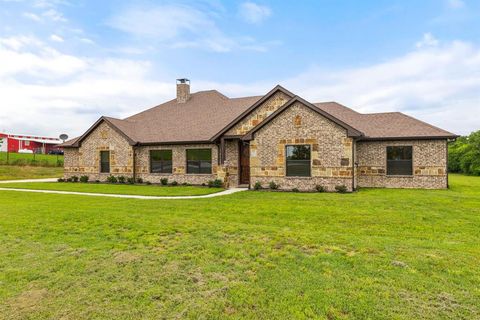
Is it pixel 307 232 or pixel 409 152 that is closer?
pixel 307 232

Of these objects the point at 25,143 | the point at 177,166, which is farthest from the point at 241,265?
the point at 25,143

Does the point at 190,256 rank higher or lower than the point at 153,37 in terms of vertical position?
lower

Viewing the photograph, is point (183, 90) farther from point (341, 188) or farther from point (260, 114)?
point (341, 188)

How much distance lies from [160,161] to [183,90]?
24.3 ft

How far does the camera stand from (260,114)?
18.9 meters

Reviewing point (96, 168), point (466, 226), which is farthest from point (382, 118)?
point (96, 168)

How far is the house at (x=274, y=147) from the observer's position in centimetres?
1658

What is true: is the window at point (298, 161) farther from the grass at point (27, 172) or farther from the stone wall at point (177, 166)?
the grass at point (27, 172)

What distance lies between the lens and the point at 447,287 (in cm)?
441

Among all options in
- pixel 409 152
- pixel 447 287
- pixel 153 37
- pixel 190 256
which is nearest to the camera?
pixel 447 287

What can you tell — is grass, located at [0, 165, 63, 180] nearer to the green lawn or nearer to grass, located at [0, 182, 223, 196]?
grass, located at [0, 182, 223, 196]

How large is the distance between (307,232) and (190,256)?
3071 mm

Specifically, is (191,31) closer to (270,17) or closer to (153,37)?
(153,37)

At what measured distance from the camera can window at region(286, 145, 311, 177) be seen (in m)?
17.0
